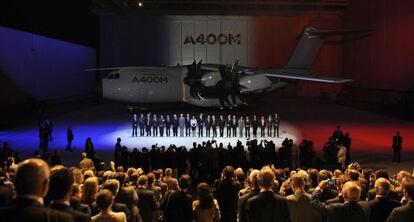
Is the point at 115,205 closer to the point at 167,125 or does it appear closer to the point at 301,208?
the point at 301,208

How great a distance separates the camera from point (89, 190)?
20.1 feet

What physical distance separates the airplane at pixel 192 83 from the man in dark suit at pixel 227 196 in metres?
23.9

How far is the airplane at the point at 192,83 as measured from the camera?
32.4 m

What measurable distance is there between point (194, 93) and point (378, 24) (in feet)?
71.2

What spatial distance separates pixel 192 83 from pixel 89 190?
90.3ft

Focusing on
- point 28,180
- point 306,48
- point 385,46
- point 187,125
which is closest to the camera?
point 28,180

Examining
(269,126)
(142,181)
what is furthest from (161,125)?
(142,181)

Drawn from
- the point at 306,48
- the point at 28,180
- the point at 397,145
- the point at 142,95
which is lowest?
the point at 397,145

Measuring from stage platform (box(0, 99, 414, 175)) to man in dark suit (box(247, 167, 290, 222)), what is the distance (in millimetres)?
13418

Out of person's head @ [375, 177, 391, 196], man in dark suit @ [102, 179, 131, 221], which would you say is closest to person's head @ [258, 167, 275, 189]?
person's head @ [375, 177, 391, 196]

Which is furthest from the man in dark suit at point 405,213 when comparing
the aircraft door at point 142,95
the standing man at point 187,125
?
the aircraft door at point 142,95

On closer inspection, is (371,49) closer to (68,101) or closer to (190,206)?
(68,101)

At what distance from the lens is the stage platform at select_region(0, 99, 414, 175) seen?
819 inches

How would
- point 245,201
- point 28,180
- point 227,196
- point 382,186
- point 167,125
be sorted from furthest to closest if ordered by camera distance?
1. point 167,125
2. point 227,196
3. point 382,186
4. point 245,201
5. point 28,180
